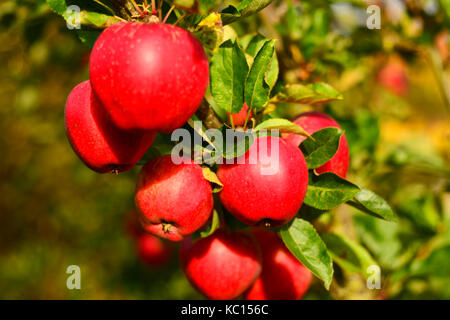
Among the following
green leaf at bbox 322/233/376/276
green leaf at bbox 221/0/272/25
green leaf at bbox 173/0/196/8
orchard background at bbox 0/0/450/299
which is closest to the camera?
green leaf at bbox 173/0/196/8

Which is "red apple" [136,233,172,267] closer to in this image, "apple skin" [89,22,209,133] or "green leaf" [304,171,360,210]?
"green leaf" [304,171,360,210]

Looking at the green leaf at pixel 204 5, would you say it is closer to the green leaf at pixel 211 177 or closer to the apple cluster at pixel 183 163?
the apple cluster at pixel 183 163

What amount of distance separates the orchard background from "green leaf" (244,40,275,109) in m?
0.10

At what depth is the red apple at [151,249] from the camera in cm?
213

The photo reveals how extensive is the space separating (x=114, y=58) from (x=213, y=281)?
1.54 feet

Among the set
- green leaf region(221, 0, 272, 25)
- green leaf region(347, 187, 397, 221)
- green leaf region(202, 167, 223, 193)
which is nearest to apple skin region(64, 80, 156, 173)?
green leaf region(202, 167, 223, 193)

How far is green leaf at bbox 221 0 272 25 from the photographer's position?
0.65 metres

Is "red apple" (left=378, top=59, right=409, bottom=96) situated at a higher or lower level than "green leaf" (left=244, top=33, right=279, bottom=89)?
lower

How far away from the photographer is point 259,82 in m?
0.70

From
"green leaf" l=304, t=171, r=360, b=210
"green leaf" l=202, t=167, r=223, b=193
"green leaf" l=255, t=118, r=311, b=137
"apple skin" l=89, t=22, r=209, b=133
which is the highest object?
"apple skin" l=89, t=22, r=209, b=133

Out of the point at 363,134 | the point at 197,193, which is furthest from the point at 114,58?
the point at 363,134

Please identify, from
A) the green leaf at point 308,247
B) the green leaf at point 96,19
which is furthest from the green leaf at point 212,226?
the green leaf at point 96,19

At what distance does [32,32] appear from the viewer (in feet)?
4.39

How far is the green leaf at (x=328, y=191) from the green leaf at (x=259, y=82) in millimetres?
160
